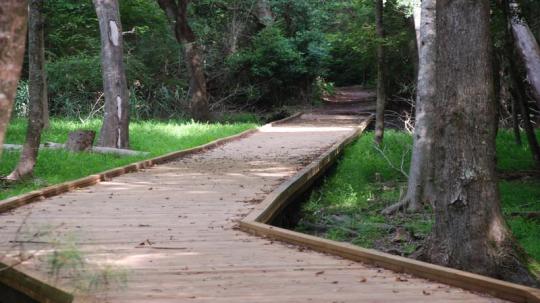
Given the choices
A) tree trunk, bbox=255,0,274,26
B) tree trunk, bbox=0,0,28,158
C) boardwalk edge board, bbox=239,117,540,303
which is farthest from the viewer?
tree trunk, bbox=255,0,274,26

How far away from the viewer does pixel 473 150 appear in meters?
4.95

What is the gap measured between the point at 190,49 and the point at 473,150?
18.0 meters

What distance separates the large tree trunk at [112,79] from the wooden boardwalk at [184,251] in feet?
14.9

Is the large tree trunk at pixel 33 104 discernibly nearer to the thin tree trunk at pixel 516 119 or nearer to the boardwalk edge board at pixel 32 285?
the boardwalk edge board at pixel 32 285

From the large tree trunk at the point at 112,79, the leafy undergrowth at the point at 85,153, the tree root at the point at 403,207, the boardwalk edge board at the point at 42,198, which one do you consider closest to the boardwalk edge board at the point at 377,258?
the tree root at the point at 403,207

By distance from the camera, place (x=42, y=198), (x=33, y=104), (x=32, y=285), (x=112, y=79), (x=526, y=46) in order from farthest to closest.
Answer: (x=112, y=79), (x=526, y=46), (x=33, y=104), (x=42, y=198), (x=32, y=285)

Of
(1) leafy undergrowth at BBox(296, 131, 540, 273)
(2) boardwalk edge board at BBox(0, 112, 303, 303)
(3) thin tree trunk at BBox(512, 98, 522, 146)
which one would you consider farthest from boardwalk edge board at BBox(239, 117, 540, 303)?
(3) thin tree trunk at BBox(512, 98, 522, 146)

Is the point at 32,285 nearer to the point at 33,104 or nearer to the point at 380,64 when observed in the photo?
the point at 33,104

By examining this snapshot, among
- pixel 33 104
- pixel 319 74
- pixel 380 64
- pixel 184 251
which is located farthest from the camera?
pixel 319 74

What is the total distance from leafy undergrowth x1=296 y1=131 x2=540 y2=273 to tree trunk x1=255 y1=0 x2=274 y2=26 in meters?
13.7

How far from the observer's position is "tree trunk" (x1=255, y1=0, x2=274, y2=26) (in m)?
28.2

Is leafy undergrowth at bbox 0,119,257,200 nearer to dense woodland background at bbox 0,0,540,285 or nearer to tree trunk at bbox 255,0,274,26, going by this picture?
dense woodland background at bbox 0,0,540,285

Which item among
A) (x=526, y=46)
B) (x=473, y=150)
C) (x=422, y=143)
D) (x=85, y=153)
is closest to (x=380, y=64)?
(x=526, y=46)

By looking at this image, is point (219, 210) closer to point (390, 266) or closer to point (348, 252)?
point (348, 252)
